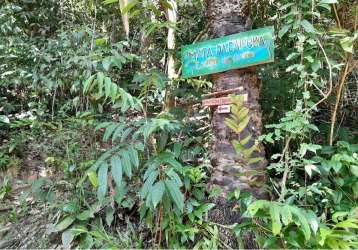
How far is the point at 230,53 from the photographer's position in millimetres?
1929

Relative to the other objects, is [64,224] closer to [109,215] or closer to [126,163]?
[109,215]

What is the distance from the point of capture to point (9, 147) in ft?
9.70

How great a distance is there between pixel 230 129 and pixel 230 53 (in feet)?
1.38

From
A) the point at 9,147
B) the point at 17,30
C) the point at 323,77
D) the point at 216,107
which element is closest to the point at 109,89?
the point at 216,107

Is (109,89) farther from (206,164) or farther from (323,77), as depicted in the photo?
(323,77)

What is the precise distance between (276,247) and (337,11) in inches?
55.2

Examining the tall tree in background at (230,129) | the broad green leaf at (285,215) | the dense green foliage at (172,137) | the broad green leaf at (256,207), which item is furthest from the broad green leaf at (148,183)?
the broad green leaf at (285,215)

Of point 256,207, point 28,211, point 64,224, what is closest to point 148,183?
point 256,207

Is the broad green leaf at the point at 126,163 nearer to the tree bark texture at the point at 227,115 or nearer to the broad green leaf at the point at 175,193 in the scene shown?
the broad green leaf at the point at 175,193

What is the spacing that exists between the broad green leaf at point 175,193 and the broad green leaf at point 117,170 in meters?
0.23

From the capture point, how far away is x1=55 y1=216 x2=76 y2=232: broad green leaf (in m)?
2.05

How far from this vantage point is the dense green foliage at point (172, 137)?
1.75m

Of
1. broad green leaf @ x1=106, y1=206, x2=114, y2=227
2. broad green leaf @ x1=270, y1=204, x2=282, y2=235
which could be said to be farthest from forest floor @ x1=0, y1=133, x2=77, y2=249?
broad green leaf @ x1=270, y1=204, x2=282, y2=235

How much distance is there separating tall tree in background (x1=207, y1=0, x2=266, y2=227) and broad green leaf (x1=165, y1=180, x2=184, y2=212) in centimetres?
32
